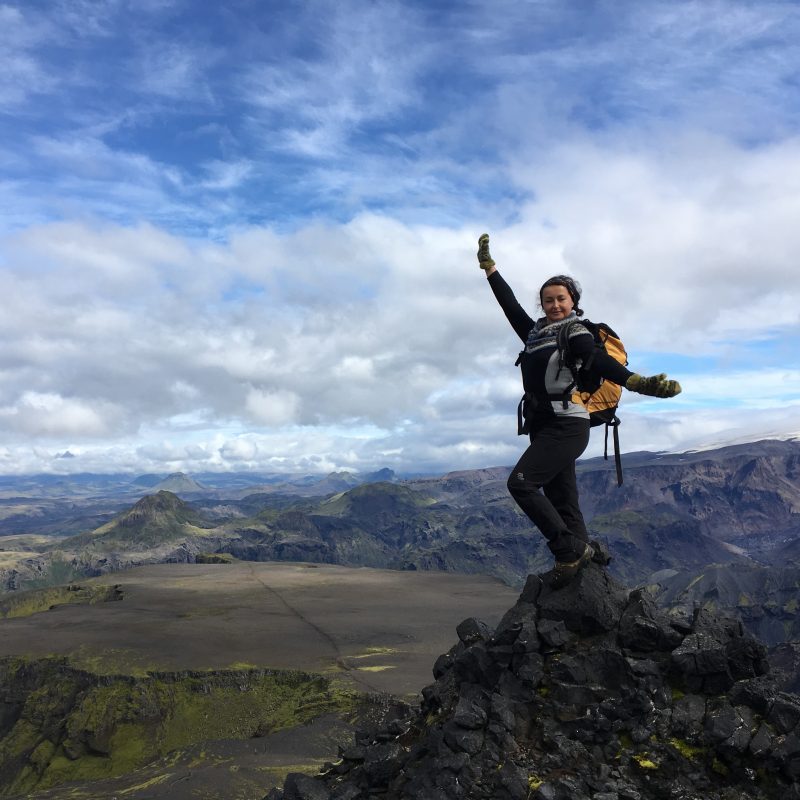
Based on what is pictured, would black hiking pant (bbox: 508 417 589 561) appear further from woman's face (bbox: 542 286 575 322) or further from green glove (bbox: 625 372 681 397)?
woman's face (bbox: 542 286 575 322)

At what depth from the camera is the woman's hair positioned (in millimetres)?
10492

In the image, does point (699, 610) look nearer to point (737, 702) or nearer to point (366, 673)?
point (737, 702)

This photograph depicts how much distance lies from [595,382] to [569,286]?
182cm

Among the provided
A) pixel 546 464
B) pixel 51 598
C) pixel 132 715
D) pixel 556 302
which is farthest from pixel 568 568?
pixel 51 598

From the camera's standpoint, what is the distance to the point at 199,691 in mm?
63594

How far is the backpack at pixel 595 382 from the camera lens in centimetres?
966

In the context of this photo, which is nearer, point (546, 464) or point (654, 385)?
point (654, 385)

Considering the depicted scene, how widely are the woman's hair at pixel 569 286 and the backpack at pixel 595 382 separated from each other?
64 centimetres

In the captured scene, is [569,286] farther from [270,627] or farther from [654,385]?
[270,627]

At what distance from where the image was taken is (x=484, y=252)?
37.8ft

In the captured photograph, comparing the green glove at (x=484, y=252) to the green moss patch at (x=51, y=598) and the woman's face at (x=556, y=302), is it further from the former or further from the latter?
the green moss patch at (x=51, y=598)

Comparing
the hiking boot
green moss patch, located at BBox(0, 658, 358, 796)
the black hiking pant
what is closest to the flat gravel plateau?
green moss patch, located at BBox(0, 658, 358, 796)

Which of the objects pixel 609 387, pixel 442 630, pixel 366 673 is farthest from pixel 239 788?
pixel 442 630

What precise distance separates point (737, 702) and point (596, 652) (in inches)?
82.9
